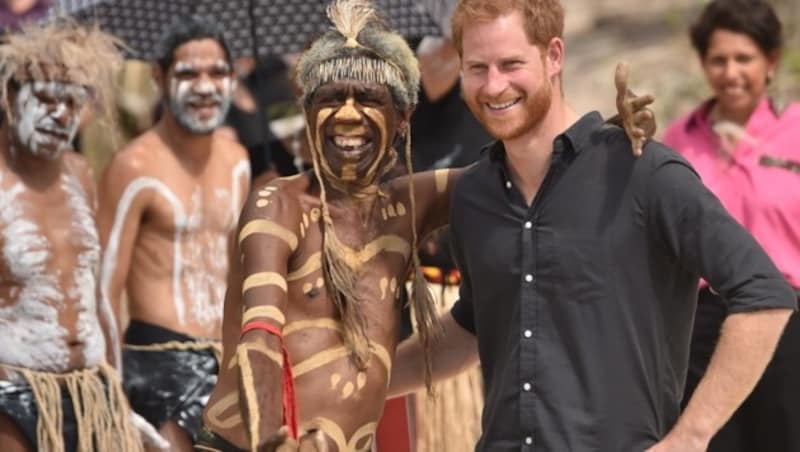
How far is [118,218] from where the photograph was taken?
6.37 m

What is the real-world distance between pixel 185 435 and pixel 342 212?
2.01 metres

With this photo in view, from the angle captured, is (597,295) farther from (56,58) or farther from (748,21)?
(748,21)

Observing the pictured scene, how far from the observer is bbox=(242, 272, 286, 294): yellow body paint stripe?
4.09 m

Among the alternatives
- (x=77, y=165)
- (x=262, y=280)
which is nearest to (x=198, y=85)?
(x=77, y=165)

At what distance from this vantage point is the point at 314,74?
434cm

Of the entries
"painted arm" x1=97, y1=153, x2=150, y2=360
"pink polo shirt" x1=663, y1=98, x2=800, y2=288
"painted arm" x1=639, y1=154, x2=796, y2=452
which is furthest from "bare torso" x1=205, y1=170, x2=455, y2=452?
"painted arm" x1=97, y1=153, x2=150, y2=360

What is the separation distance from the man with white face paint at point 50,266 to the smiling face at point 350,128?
1654 millimetres

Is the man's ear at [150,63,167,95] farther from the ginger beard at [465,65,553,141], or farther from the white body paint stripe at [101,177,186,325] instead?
the ginger beard at [465,65,553,141]

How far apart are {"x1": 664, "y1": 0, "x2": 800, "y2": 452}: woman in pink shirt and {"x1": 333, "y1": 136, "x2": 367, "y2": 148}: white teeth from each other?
1900mm

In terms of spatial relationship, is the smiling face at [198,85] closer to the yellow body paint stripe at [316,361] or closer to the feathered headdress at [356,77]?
the feathered headdress at [356,77]

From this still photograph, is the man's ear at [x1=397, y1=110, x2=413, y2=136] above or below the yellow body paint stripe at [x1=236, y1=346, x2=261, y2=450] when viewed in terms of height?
above

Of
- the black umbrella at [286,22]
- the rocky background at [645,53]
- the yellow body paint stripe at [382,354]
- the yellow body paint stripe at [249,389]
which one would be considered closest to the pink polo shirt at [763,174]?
the black umbrella at [286,22]

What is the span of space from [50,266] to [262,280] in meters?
1.83

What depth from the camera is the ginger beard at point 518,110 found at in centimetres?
411
